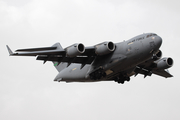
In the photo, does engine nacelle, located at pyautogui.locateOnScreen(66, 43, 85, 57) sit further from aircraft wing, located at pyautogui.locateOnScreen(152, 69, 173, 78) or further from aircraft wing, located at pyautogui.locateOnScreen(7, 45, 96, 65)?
aircraft wing, located at pyautogui.locateOnScreen(152, 69, 173, 78)

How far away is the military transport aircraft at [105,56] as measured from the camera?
19844mm

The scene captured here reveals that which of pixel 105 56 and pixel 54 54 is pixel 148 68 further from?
pixel 54 54

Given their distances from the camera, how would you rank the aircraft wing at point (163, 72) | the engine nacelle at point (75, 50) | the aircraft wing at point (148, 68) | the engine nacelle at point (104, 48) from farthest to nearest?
1. the aircraft wing at point (163, 72)
2. the aircraft wing at point (148, 68)
3. the engine nacelle at point (104, 48)
4. the engine nacelle at point (75, 50)

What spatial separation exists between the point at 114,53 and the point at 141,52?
182 centimetres

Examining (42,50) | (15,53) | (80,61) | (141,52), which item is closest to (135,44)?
(141,52)

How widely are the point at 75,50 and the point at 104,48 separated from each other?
1.95 metres

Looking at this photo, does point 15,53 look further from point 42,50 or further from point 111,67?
point 111,67

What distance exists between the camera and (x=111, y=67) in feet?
68.9

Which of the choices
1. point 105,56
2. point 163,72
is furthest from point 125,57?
point 163,72

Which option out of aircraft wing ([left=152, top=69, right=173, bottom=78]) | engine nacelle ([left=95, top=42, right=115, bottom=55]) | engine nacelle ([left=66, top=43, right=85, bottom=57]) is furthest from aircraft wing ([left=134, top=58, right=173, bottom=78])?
engine nacelle ([left=66, top=43, right=85, bottom=57])

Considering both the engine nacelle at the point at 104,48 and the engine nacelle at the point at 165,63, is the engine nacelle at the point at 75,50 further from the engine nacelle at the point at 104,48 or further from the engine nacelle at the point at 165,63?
the engine nacelle at the point at 165,63

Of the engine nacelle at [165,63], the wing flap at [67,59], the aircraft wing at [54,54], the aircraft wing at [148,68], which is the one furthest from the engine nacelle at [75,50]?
the engine nacelle at [165,63]

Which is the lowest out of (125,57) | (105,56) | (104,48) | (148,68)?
(148,68)

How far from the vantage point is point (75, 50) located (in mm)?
19578
